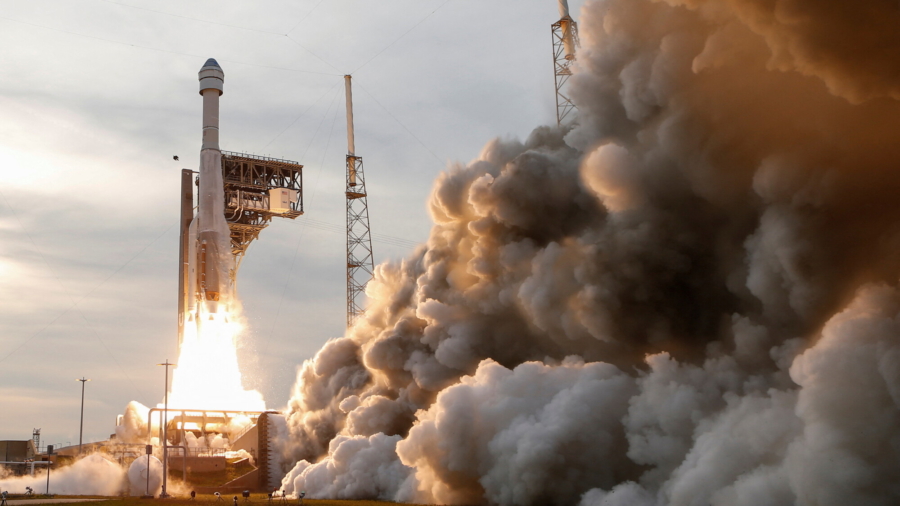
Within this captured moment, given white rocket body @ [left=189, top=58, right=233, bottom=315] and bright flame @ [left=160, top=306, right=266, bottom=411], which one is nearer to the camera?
bright flame @ [left=160, top=306, right=266, bottom=411]

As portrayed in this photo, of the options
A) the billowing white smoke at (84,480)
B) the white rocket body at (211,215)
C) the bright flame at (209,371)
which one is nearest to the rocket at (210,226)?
the white rocket body at (211,215)

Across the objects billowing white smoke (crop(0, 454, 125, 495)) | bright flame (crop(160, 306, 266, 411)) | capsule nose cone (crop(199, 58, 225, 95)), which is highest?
capsule nose cone (crop(199, 58, 225, 95))

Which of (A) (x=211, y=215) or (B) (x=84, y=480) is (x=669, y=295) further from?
(A) (x=211, y=215)

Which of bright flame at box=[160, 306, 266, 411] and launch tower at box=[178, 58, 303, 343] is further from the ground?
launch tower at box=[178, 58, 303, 343]

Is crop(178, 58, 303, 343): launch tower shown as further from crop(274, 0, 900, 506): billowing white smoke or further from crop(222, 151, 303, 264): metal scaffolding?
crop(274, 0, 900, 506): billowing white smoke

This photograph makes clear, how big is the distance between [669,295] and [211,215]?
2091 inches

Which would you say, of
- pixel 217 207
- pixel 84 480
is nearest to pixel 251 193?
pixel 217 207

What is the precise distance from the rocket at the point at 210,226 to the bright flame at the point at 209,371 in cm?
204

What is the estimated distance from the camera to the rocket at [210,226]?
84438mm

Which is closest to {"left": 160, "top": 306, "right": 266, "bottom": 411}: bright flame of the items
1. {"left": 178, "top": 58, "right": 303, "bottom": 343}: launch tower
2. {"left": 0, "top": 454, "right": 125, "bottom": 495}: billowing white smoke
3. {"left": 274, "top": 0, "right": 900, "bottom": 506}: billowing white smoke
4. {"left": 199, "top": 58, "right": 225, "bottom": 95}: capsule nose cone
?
{"left": 178, "top": 58, "right": 303, "bottom": 343}: launch tower

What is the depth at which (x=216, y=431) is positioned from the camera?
83.2 m

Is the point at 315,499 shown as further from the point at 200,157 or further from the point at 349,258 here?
the point at 200,157

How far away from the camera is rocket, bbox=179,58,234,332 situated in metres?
84.4

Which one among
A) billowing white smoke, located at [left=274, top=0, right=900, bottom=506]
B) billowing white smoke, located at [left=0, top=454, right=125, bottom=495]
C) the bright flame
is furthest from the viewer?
the bright flame
